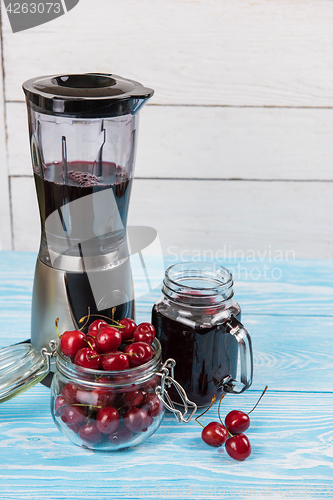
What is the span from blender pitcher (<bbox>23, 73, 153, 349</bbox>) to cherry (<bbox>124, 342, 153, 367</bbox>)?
0.11 meters

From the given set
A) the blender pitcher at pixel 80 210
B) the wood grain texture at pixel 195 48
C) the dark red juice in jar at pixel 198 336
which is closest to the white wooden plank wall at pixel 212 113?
the wood grain texture at pixel 195 48

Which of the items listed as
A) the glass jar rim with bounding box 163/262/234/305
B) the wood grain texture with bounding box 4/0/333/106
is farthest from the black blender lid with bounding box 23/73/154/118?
the wood grain texture with bounding box 4/0/333/106

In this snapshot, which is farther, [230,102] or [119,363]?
[230,102]

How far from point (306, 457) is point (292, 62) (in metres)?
1.07

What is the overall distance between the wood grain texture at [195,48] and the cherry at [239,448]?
1011mm

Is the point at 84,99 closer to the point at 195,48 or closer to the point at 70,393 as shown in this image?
the point at 70,393

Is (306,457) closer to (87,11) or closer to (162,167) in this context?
(162,167)

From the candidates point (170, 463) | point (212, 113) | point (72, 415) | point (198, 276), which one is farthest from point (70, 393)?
point (212, 113)

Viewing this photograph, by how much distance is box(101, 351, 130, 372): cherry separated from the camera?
498mm

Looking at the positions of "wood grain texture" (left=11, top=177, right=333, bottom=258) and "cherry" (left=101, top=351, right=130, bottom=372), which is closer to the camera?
"cherry" (left=101, top=351, right=130, bottom=372)

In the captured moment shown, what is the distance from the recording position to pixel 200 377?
0.58m

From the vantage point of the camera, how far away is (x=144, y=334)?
54 cm

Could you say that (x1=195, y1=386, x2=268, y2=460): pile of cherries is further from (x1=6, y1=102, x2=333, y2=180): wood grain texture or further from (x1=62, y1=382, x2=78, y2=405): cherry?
(x1=6, y1=102, x2=333, y2=180): wood grain texture

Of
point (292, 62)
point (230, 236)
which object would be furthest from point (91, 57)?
point (230, 236)
